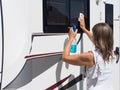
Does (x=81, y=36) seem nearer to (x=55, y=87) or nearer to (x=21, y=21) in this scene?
(x=55, y=87)

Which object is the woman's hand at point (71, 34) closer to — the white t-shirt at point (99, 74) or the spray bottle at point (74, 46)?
the spray bottle at point (74, 46)

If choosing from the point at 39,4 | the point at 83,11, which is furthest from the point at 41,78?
the point at 83,11

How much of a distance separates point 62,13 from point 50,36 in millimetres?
344

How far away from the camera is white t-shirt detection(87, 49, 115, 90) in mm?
3859

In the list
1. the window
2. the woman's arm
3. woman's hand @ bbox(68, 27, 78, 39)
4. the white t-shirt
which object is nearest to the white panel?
the window

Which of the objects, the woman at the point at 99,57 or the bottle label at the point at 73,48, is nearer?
the woman at the point at 99,57

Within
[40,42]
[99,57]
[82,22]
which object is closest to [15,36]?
[40,42]

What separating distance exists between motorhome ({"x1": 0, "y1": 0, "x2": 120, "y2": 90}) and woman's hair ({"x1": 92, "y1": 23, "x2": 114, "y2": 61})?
41cm

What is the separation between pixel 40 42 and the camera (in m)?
3.72

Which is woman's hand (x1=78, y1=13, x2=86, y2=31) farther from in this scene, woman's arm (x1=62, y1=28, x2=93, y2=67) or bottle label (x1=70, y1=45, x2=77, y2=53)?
woman's arm (x1=62, y1=28, x2=93, y2=67)

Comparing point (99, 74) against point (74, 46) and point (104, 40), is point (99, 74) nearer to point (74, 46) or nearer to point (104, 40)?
point (104, 40)

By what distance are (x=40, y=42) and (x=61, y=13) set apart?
0.50 m

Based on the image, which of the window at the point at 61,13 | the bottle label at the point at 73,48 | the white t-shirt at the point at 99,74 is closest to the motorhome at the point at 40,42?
the window at the point at 61,13

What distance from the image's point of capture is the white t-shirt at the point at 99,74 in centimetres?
386
